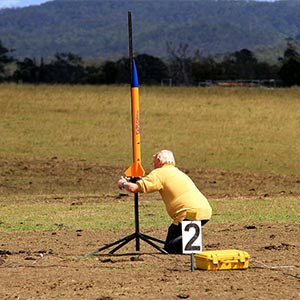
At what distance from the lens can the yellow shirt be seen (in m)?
11.2

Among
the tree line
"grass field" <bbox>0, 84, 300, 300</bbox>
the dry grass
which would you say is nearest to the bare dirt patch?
"grass field" <bbox>0, 84, 300, 300</bbox>

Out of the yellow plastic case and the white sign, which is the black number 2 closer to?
the white sign

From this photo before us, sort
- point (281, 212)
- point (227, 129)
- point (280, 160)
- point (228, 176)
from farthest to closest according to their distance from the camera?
1. point (227, 129)
2. point (280, 160)
3. point (228, 176)
4. point (281, 212)

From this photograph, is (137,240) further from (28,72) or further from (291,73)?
(28,72)

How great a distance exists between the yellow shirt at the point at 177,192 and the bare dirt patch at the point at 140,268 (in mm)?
451

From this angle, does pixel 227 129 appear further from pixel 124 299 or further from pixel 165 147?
pixel 124 299

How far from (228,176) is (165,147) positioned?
168 inches

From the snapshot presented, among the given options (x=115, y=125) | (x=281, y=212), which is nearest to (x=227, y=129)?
(x=115, y=125)

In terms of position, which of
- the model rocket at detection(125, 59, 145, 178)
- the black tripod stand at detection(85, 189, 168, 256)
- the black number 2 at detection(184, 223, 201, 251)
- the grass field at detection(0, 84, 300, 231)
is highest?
the model rocket at detection(125, 59, 145, 178)

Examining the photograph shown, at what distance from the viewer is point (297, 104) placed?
36375mm

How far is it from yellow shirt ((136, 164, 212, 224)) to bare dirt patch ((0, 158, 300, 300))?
1.48 feet

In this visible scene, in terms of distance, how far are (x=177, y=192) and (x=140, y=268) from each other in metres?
1.05

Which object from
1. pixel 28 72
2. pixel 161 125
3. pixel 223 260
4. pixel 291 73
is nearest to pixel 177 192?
pixel 223 260

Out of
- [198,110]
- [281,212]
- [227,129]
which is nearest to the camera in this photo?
[281,212]
